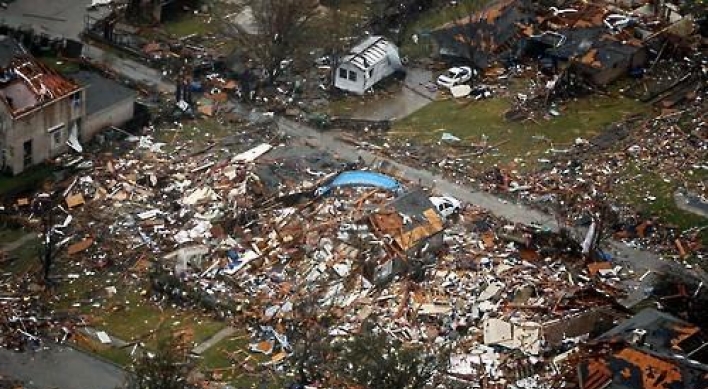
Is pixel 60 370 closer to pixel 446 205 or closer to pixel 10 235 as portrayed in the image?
pixel 10 235

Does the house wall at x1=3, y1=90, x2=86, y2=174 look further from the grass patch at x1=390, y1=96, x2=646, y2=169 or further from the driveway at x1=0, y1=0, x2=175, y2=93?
the grass patch at x1=390, y1=96, x2=646, y2=169

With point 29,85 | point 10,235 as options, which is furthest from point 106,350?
point 29,85

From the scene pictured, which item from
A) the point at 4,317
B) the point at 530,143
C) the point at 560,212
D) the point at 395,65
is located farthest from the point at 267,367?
the point at 395,65

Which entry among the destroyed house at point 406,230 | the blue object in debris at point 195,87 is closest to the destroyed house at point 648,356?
the destroyed house at point 406,230

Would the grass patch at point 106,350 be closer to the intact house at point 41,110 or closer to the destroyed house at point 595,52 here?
the intact house at point 41,110

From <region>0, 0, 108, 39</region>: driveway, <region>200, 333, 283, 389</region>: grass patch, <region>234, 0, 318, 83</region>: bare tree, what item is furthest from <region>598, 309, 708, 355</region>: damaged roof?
<region>0, 0, 108, 39</region>: driveway

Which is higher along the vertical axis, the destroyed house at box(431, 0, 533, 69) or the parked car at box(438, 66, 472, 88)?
the destroyed house at box(431, 0, 533, 69)

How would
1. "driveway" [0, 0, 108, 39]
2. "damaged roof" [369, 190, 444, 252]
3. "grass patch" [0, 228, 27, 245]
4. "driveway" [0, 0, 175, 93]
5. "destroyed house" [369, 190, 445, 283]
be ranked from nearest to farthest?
1. "destroyed house" [369, 190, 445, 283]
2. "damaged roof" [369, 190, 444, 252]
3. "grass patch" [0, 228, 27, 245]
4. "driveway" [0, 0, 175, 93]
5. "driveway" [0, 0, 108, 39]
